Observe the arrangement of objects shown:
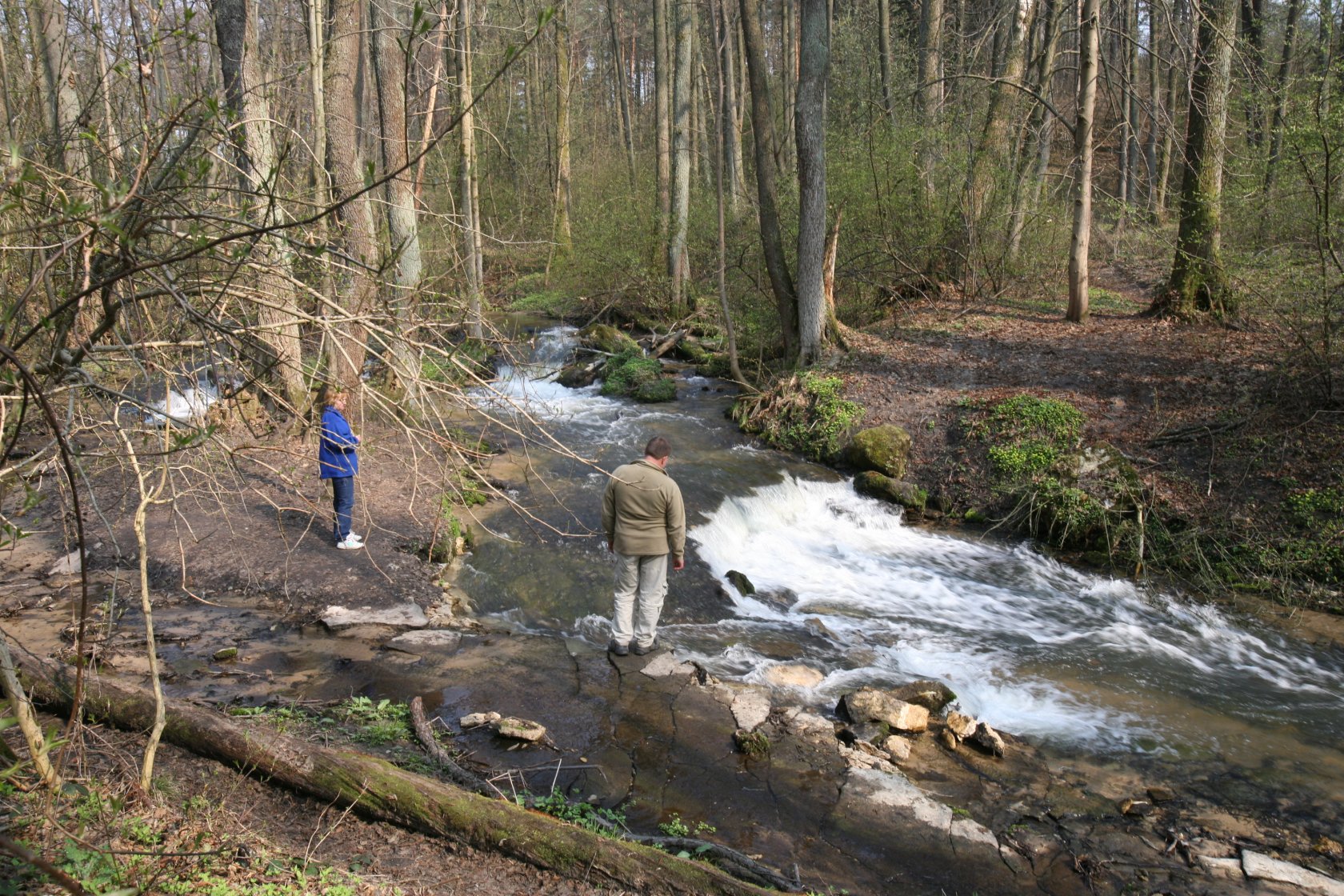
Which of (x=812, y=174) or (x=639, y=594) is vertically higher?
(x=812, y=174)

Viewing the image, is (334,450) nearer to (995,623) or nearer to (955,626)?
(955,626)

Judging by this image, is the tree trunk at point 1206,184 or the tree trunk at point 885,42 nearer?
the tree trunk at point 1206,184

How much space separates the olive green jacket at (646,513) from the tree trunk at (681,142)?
13.6m

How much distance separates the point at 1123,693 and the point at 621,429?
8.19 meters

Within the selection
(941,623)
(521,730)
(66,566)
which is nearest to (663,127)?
(941,623)

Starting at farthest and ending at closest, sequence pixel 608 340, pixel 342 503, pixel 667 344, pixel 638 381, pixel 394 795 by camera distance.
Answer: pixel 667 344
pixel 608 340
pixel 638 381
pixel 342 503
pixel 394 795

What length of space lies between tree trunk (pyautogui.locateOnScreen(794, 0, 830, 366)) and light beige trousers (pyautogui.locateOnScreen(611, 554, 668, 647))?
8081mm

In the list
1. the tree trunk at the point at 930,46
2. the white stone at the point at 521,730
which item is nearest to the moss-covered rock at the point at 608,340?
the tree trunk at the point at 930,46

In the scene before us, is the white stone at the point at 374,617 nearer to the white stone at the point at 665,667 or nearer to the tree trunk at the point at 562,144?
the white stone at the point at 665,667

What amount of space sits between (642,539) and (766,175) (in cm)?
957

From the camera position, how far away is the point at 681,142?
19688 mm

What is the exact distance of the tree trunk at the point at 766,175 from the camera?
45.5 feet

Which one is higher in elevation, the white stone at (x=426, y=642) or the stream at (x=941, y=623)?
the white stone at (x=426, y=642)

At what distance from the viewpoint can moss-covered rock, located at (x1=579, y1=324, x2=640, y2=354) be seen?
18047 millimetres
